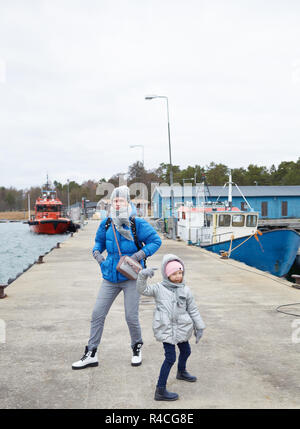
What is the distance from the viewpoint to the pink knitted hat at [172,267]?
4090 millimetres

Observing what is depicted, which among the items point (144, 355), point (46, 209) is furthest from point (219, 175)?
point (144, 355)

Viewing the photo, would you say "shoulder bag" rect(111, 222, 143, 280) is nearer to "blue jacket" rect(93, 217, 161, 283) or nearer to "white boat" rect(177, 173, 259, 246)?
"blue jacket" rect(93, 217, 161, 283)

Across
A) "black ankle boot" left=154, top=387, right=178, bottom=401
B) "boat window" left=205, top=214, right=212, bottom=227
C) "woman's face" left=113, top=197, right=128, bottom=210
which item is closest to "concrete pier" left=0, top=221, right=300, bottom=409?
"black ankle boot" left=154, top=387, right=178, bottom=401

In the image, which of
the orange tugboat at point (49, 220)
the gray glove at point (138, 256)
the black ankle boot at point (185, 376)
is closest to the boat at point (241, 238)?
the gray glove at point (138, 256)

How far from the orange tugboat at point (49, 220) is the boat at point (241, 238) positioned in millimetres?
29443

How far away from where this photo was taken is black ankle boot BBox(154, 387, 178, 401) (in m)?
3.90

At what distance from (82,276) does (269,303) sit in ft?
18.4

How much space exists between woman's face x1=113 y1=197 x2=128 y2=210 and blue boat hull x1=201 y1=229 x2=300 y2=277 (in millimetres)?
12691

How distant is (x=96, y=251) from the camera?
16.5ft

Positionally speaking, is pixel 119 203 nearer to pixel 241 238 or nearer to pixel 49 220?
pixel 241 238

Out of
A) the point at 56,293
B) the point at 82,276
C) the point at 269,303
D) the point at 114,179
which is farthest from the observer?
the point at 114,179
